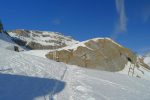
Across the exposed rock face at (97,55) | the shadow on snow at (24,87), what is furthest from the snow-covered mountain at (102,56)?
the shadow on snow at (24,87)

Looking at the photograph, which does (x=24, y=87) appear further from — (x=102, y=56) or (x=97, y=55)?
(x=102, y=56)

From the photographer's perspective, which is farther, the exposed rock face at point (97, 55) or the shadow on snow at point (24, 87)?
the exposed rock face at point (97, 55)

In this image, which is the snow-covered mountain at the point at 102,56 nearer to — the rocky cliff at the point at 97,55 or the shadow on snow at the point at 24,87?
the rocky cliff at the point at 97,55

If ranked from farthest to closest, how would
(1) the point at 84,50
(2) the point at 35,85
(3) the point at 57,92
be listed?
(1) the point at 84,50
(2) the point at 35,85
(3) the point at 57,92

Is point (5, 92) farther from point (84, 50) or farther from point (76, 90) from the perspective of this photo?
point (84, 50)

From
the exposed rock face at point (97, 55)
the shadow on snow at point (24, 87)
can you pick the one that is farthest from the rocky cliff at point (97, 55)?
the shadow on snow at point (24, 87)

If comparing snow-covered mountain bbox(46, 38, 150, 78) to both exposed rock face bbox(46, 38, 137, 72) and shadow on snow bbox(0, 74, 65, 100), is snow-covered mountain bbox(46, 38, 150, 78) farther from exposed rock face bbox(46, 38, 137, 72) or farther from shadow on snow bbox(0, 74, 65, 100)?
shadow on snow bbox(0, 74, 65, 100)

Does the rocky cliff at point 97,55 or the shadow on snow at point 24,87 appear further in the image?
the rocky cliff at point 97,55

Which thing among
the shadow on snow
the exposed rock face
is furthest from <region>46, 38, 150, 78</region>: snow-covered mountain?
the shadow on snow

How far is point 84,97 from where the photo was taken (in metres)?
15.2

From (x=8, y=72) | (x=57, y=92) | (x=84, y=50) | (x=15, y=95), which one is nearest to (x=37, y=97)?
(x=15, y=95)

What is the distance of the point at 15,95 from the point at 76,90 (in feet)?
14.8

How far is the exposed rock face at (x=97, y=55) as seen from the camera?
7838 centimetres

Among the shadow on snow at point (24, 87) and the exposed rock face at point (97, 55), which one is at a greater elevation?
the exposed rock face at point (97, 55)
